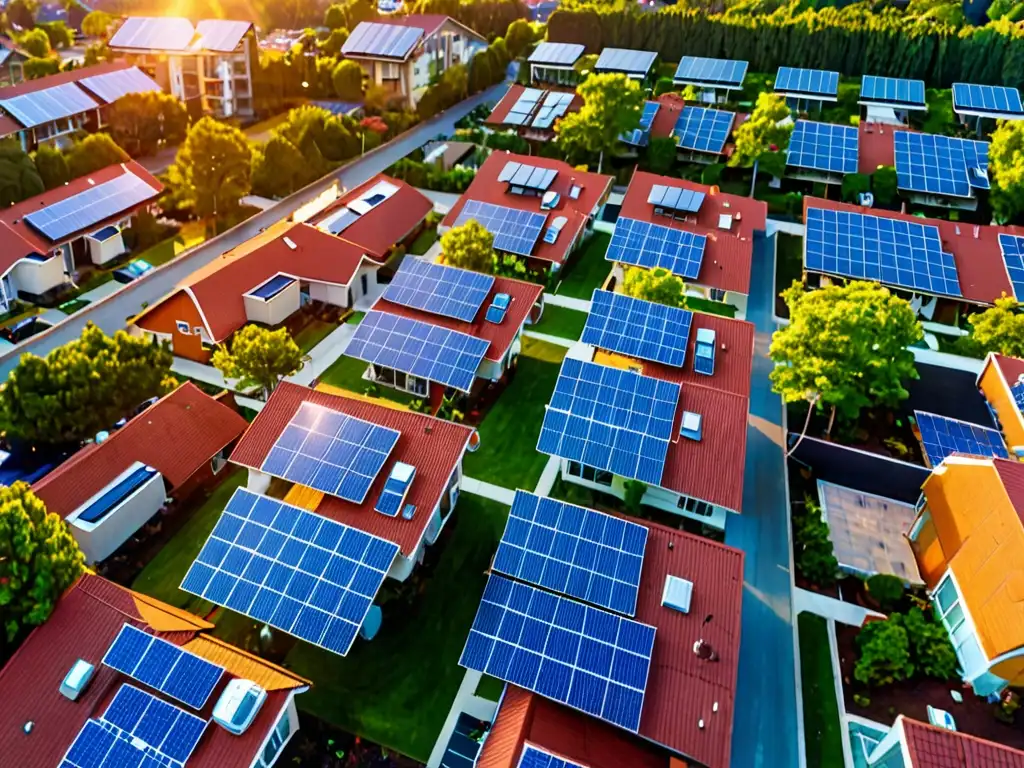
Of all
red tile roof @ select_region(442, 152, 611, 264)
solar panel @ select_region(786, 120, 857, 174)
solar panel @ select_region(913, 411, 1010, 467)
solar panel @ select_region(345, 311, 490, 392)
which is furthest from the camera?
solar panel @ select_region(786, 120, 857, 174)

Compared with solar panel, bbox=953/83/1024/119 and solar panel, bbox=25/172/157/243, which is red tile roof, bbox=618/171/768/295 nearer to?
solar panel, bbox=953/83/1024/119

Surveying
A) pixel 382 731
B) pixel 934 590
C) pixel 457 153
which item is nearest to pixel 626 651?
pixel 382 731

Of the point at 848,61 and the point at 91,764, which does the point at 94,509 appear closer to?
the point at 91,764

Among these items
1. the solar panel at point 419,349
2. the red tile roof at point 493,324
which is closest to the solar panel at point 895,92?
the red tile roof at point 493,324

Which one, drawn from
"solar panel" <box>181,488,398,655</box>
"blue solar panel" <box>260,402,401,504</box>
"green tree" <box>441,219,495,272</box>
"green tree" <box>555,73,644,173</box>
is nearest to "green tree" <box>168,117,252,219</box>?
"green tree" <box>441,219,495,272</box>

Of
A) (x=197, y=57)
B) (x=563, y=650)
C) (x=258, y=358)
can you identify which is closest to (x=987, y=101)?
(x=258, y=358)

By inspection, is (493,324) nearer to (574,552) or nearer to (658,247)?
(658,247)

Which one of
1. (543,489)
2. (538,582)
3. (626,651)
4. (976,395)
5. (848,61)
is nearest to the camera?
(626,651)
